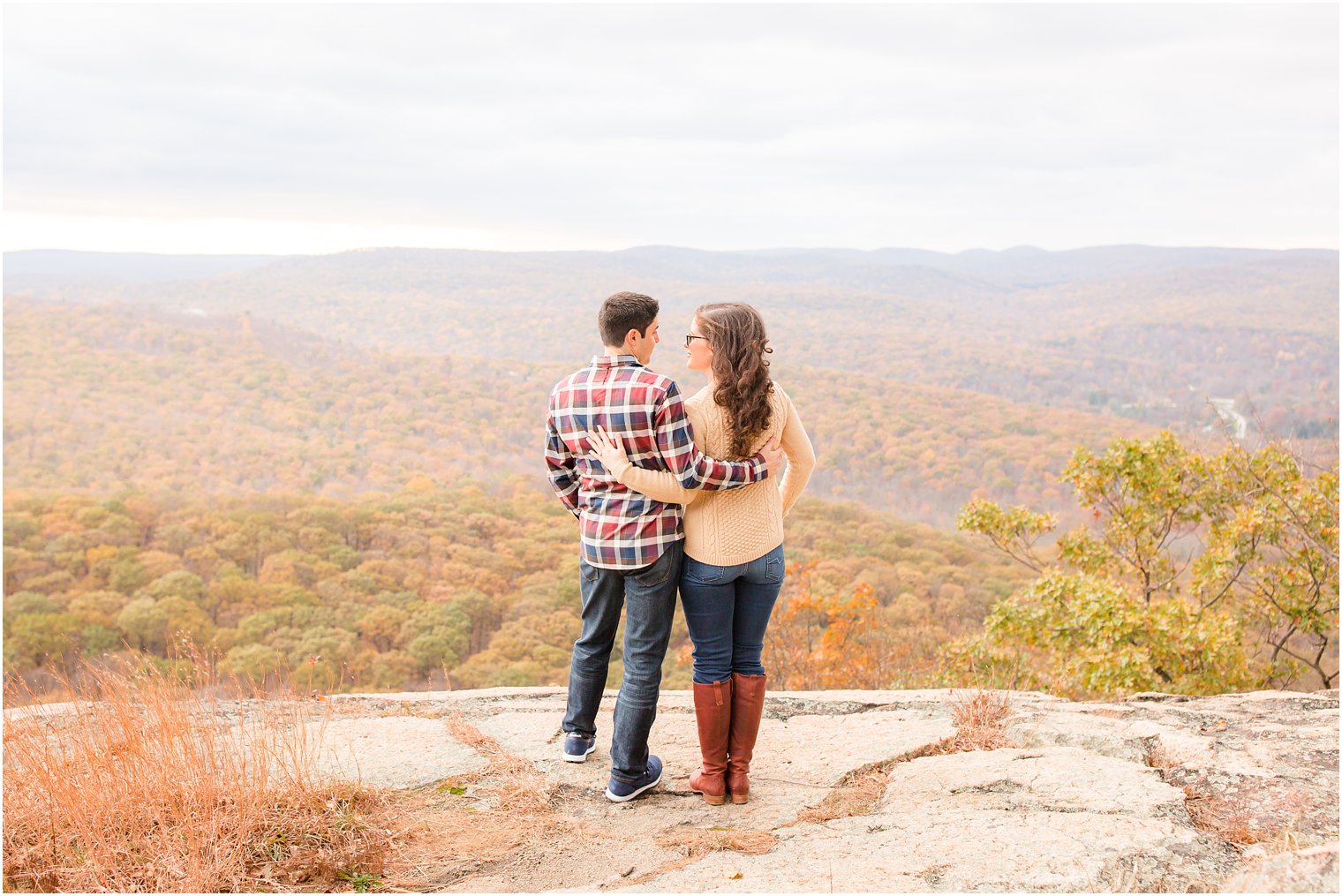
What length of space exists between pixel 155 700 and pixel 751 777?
6.99 feet

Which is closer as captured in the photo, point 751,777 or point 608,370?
point 608,370

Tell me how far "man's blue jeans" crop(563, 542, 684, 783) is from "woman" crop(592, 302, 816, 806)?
0.09 metres

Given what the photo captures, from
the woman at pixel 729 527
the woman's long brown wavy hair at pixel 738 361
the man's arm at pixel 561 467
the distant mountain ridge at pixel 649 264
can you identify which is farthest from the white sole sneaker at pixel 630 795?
the distant mountain ridge at pixel 649 264

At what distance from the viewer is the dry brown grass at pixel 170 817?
2.41 m

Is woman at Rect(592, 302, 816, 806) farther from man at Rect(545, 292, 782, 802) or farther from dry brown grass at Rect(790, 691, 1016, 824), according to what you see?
dry brown grass at Rect(790, 691, 1016, 824)

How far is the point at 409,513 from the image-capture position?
44656mm

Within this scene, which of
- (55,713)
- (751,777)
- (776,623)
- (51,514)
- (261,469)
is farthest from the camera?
(261,469)

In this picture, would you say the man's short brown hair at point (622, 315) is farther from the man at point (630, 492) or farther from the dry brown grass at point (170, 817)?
the dry brown grass at point (170, 817)

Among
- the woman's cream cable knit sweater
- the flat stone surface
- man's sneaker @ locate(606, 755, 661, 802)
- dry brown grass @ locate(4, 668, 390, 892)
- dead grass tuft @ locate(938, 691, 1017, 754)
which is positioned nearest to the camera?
dry brown grass @ locate(4, 668, 390, 892)

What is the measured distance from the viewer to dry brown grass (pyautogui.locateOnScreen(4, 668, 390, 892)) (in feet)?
7.90

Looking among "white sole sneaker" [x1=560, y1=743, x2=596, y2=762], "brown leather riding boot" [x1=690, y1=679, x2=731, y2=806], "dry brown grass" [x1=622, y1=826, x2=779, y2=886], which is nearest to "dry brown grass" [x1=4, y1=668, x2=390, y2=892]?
"white sole sneaker" [x1=560, y1=743, x2=596, y2=762]

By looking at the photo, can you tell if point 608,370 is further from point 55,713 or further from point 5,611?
point 5,611

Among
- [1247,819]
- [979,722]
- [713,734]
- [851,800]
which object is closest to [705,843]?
[713,734]

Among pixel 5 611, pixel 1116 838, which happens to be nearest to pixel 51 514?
pixel 5 611
